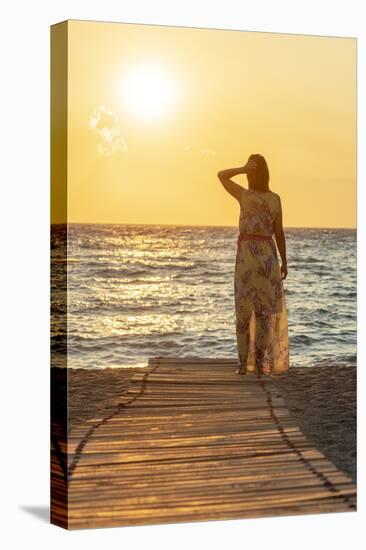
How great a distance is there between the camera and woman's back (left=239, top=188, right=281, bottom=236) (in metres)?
11.0

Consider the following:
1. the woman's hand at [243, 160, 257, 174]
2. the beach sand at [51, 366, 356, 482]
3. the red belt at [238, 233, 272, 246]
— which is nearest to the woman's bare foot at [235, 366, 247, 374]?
the beach sand at [51, 366, 356, 482]

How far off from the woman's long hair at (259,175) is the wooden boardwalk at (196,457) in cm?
123

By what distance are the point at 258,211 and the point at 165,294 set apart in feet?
3.06

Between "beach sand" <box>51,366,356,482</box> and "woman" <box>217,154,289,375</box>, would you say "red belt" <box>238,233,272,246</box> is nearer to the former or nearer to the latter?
"woman" <box>217,154,289,375</box>

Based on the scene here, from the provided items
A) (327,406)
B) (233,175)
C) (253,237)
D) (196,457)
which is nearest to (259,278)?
(253,237)

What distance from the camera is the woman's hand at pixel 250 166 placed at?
10.9 m

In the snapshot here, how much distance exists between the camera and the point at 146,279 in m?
10.6

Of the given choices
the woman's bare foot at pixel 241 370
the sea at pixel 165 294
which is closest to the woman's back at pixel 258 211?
the sea at pixel 165 294

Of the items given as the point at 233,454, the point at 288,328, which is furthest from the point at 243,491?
the point at 288,328

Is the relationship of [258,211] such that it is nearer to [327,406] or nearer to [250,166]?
[250,166]

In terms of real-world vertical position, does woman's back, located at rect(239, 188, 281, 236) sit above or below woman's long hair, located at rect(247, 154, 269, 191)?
below

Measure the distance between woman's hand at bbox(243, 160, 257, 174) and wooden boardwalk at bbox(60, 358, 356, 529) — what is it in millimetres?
1319

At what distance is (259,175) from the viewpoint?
1102cm

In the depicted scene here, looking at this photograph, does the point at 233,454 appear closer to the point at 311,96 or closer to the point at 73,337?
the point at 73,337
